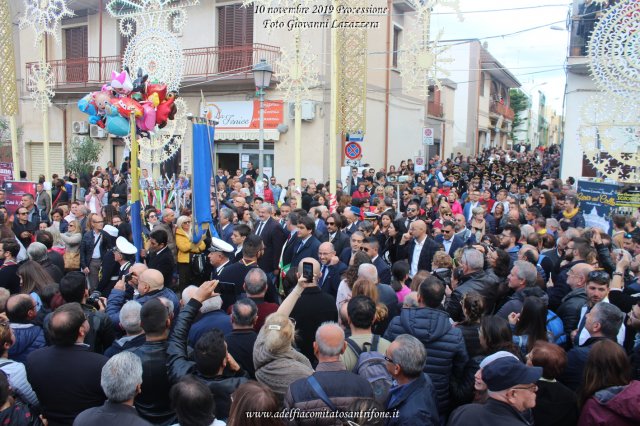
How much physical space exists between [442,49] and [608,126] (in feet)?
11.1

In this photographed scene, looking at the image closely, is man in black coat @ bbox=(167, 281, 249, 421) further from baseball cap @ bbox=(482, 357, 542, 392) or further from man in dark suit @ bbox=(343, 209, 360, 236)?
man in dark suit @ bbox=(343, 209, 360, 236)

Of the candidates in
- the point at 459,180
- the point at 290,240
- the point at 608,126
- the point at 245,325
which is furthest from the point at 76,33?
the point at 245,325

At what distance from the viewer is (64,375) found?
3447 millimetres

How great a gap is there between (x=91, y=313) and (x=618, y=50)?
917 centimetres

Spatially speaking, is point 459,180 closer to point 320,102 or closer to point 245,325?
point 320,102

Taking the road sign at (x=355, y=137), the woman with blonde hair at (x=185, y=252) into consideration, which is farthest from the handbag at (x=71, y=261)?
the road sign at (x=355, y=137)

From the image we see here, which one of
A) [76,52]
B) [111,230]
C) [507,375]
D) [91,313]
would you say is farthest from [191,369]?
[76,52]

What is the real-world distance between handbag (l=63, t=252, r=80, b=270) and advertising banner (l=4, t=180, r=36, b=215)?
454 centimetres

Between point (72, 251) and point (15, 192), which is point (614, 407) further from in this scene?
point (15, 192)

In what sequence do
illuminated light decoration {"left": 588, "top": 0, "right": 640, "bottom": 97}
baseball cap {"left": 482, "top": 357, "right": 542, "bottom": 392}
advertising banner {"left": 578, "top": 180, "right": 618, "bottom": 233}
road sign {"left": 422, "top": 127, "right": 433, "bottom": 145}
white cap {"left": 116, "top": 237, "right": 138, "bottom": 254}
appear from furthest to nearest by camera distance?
1. road sign {"left": 422, "top": 127, "right": 433, "bottom": 145}
2. advertising banner {"left": 578, "top": 180, "right": 618, "bottom": 233}
3. illuminated light decoration {"left": 588, "top": 0, "right": 640, "bottom": 97}
4. white cap {"left": 116, "top": 237, "right": 138, "bottom": 254}
5. baseball cap {"left": 482, "top": 357, "right": 542, "bottom": 392}

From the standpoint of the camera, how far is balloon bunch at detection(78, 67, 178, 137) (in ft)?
27.1

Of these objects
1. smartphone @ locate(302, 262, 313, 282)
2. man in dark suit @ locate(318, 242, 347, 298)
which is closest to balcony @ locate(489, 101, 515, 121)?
man in dark suit @ locate(318, 242, 347, 298)

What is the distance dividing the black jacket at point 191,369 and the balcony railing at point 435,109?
25.3 metres

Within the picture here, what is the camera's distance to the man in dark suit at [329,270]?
617 cm
